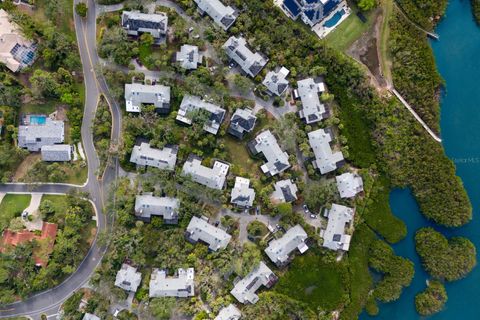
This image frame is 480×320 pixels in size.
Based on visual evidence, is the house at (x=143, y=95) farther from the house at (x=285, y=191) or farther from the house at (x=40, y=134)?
the house at (x=285, y=191)

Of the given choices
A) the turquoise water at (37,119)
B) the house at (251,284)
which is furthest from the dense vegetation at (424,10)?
the turquoise water at (37,119)

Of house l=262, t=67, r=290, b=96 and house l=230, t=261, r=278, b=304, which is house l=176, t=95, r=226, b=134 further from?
house l=230, t=261, r=278, b=304

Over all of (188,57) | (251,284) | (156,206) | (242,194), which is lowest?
(251,284)


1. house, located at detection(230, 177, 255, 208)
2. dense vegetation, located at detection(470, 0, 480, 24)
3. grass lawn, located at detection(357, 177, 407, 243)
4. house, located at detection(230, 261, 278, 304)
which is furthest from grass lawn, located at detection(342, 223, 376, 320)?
dense vegetation, located at detection(470, 0, 480, 24)

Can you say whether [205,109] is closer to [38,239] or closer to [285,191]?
Answer: [285,191]

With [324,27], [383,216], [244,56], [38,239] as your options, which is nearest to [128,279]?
[38,239]

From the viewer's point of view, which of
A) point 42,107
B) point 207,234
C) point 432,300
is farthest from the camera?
point 432,300
